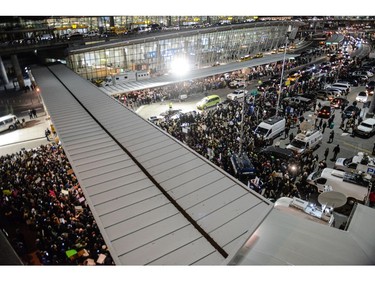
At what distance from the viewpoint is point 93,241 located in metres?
10.5

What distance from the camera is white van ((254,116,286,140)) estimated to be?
19719mm

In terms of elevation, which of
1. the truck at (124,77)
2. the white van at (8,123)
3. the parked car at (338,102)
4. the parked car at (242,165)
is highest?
the truck at (124,77)

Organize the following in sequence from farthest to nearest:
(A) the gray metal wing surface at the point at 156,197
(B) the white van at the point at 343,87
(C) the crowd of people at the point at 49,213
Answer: (B) the white van at the point at 343,87, (C) the crowd of people at the point at 49,213, (A) the gray metal wing surface at the point at 156,197

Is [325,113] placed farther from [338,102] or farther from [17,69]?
[17,69]

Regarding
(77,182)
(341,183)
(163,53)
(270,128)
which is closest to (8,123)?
(77,182)

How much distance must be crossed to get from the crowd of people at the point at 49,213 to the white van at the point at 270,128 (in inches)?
514

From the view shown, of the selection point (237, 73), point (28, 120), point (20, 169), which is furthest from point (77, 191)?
point (237, 73)

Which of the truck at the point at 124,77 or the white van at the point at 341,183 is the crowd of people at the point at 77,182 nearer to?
the white van at the point at 341,183

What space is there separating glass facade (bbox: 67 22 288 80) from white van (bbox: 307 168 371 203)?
28.6m

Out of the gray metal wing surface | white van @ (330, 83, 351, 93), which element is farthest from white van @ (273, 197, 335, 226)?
white van @ (330, 83, 351, 93)

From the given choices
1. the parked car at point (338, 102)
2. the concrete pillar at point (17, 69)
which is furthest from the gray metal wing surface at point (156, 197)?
the concrete pillar at point (17, 69)

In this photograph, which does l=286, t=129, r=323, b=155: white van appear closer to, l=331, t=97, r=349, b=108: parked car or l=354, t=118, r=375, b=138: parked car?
l=354, t=118, r=375, b=138: parked car

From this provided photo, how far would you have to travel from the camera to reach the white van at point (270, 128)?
1972 cm

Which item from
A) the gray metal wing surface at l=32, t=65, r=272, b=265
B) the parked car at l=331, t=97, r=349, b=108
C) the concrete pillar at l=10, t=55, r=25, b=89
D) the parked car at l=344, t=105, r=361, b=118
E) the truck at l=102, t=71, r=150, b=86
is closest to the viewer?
the gray metal wing surface at l=32, t=65, r=272, b=265
